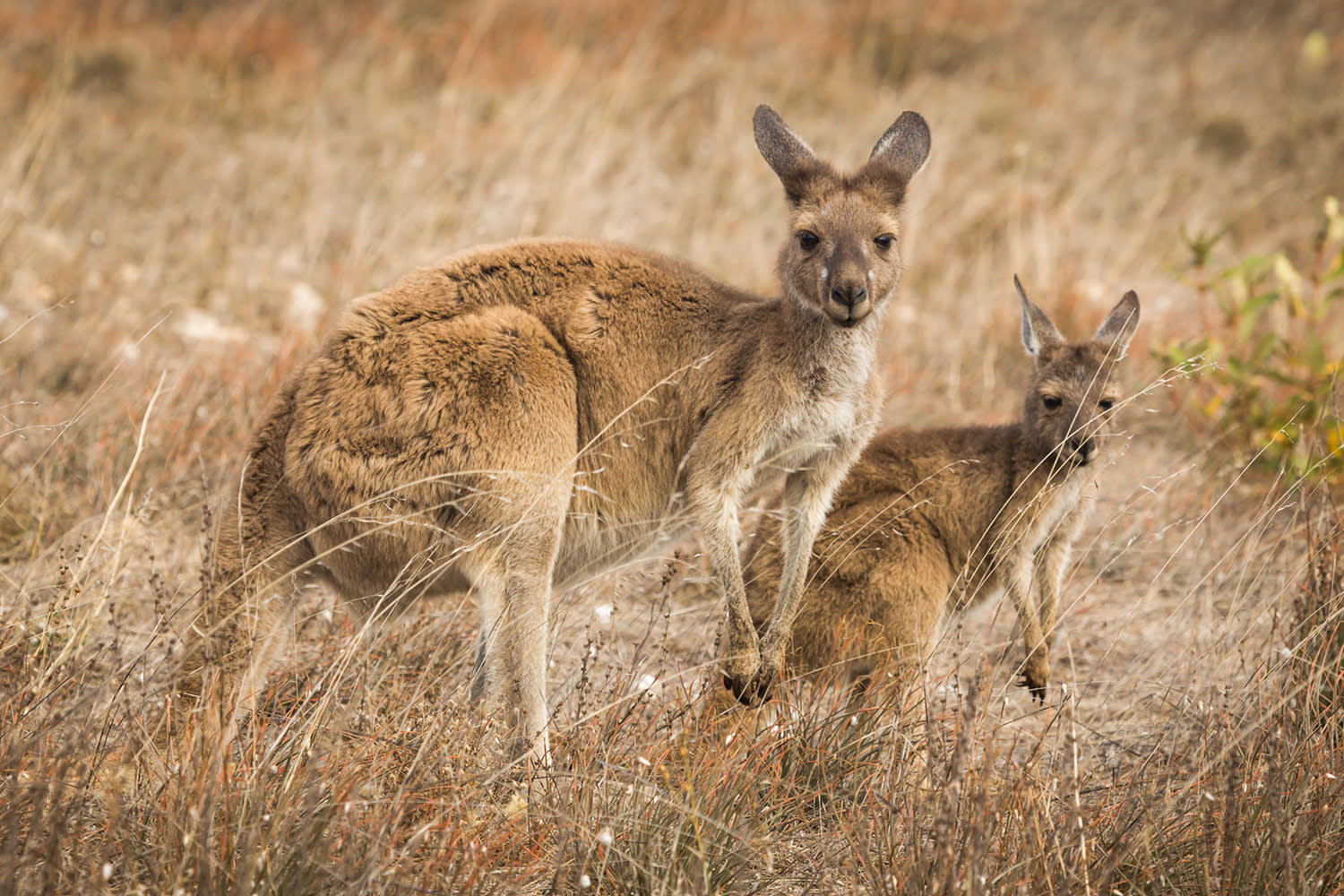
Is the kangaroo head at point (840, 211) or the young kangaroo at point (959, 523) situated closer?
the kangaroo head at point (840, 211)

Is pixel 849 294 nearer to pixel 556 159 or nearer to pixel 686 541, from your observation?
pixel 686 541

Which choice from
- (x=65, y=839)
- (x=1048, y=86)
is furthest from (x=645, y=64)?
(x=65, y=839)

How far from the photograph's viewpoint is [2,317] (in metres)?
6.54

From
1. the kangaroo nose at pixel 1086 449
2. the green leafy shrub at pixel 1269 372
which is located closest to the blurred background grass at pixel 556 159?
the green leafy shrub at pixel 1269 372

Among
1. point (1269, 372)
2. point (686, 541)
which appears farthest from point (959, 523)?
point (1269, 372)

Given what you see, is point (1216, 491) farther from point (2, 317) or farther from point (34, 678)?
point (2, 317)

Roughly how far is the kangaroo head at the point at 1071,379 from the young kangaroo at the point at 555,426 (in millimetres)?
1111

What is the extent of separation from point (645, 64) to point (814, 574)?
9126 mm

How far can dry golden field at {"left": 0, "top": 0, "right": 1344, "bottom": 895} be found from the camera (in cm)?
294

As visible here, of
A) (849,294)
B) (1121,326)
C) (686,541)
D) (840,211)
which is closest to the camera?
(849,294)

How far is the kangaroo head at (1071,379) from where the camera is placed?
4902 millimetres

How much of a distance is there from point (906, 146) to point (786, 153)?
476 mm

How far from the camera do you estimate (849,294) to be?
3895 millimetres

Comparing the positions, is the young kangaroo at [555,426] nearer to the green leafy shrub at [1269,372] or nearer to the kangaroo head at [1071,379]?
the kangaroo head at [1071,379]
